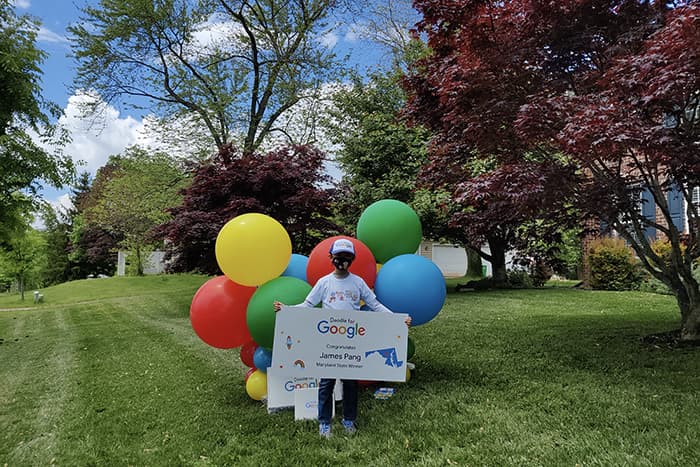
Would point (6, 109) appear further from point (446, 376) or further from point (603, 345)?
point (603, 345)

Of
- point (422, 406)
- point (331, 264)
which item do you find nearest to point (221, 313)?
point (331, 264)

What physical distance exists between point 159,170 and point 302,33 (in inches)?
276

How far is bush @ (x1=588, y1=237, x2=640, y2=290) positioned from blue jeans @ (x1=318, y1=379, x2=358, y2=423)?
12292mm

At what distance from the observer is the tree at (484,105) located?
5.21 meters

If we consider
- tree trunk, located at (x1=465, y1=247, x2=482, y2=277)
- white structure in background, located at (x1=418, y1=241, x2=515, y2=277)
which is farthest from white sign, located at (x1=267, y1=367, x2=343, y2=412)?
white structure in background, located at (x1=418, y1=241, x2=515, y2=277)

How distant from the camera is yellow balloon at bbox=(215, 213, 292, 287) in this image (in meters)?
4.18

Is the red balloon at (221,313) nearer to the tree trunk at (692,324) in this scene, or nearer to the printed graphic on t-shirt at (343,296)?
the printed graphic on t-shirt at (343,296)

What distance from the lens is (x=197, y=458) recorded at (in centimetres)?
348

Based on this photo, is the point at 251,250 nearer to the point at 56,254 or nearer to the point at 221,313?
the point at 221,313

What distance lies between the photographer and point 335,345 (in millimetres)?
3770

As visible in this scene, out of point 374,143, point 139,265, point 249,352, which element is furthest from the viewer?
point 139,265

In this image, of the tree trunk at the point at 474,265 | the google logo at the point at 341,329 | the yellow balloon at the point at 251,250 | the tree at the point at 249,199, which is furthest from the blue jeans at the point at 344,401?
the tree trunk at the point at 474,265

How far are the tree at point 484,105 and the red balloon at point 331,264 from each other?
4.69ft

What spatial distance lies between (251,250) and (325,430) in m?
1.65
